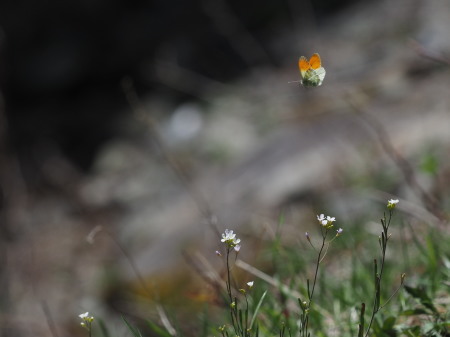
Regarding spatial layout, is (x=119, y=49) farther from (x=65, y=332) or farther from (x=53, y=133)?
(x=65, y=332)

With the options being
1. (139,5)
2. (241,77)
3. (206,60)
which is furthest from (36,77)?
(241,77)

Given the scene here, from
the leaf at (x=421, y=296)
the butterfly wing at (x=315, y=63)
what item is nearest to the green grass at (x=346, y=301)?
the leaf at (x=421, y=296)

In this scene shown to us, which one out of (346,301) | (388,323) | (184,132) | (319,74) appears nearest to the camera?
(319,74)

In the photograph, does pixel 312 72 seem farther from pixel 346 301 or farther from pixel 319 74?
pixel 346 301

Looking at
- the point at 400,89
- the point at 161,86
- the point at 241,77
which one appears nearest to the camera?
the point at 400,89

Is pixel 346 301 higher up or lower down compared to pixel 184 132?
lower down

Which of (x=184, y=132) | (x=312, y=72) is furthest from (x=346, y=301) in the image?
(x=184, y=132)

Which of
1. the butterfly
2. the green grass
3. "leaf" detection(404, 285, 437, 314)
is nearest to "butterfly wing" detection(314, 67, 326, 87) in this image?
the butterfly
